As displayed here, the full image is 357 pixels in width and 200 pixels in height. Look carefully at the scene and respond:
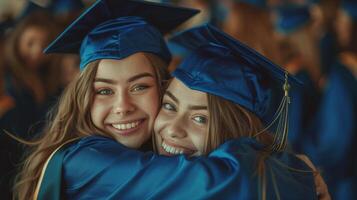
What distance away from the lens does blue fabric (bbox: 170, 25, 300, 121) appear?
5.61 ft

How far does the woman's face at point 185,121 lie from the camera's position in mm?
1767

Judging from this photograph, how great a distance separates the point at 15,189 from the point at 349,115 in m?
2.50

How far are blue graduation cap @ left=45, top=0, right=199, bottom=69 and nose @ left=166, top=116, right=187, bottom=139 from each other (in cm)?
32

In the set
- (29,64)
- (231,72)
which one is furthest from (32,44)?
(231,72)

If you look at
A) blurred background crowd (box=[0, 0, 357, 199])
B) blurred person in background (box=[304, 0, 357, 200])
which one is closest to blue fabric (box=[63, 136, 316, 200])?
blurred background crowd (box=[0, 0, 357, 199])

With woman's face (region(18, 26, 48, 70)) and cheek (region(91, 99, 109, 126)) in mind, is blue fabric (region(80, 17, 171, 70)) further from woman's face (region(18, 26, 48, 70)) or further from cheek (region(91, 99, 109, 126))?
woman's face (region(18, 26, 48, 70))

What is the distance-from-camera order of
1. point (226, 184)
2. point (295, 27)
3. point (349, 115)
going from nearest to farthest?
point (226, 184), point (349, 115), point (295, 27)

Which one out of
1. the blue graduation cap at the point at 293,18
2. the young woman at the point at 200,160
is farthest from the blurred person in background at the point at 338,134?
the young woman at the point at 200,160

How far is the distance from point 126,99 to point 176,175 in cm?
45

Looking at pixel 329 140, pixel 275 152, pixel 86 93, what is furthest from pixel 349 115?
pixel 86 93

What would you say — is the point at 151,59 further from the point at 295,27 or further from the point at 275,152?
the point at 295,27

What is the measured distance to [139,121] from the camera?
1.96 metres

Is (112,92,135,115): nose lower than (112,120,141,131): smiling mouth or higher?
higher

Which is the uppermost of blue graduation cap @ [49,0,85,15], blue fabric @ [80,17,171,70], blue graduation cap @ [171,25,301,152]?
blue graduation cap @ [49,0,85,15]
